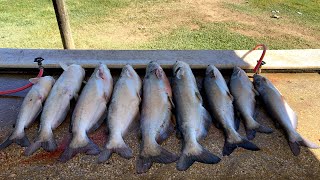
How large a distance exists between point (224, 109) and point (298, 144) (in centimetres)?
81

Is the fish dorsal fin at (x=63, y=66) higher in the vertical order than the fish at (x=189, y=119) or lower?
higher

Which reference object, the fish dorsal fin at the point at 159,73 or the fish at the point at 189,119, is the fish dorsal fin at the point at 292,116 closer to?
the fish at the point at 189,119

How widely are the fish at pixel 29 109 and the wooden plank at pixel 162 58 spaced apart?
67cm

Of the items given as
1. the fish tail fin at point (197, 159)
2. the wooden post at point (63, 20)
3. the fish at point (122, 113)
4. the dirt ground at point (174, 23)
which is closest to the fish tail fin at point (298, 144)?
the fish tail fin at point (197, 159)

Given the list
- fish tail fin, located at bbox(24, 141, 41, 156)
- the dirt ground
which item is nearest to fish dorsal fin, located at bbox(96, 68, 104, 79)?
fish tail fin, located at bbox(24, 141, 41, 156)

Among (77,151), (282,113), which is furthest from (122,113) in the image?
(282,113)

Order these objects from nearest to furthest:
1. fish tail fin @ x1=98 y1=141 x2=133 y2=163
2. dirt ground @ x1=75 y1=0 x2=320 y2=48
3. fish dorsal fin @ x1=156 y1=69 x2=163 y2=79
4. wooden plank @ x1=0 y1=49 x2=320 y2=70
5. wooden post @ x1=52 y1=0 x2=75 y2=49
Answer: fish tail fin @ x1=98 y1=141 x2=133 y2=163, fish dorsal fin @ x1=156 y1=69 x2=163 y2=79, wooden plank @ x1=0 y1=49 x2=320 y2=70, wooden post @ x1=52 y1=0 x2=75 y2=49, dirt ground @ x1=75 y1=0 x2=320 y2=48

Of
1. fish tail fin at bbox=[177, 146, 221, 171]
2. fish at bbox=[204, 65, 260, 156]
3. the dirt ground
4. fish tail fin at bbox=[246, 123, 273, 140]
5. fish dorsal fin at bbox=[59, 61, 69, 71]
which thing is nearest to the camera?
fish tail fin at bbox=[177, 146, 221, 171]

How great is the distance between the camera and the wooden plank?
188 inches

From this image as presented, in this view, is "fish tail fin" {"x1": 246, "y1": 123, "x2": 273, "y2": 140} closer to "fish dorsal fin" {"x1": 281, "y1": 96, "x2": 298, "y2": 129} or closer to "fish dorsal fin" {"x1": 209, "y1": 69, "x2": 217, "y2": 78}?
"fish dorsal fin" {"x1": 281, "y1": 96, "x2": 298, "y2": 129}

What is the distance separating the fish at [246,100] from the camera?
3.59 metres

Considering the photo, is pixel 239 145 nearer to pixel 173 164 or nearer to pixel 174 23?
pixel 173 164

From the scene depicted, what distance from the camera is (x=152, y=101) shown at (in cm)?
374

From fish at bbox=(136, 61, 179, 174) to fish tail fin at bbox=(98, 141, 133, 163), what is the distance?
0.12 metres
